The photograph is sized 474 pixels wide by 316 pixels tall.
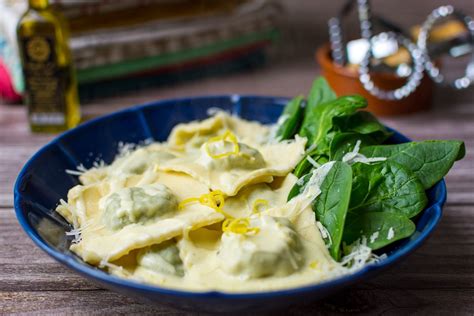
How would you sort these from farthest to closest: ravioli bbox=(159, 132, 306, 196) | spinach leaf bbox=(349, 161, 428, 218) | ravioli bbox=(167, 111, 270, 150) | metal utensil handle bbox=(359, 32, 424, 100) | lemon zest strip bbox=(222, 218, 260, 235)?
metal utensil handle bbox=(359, 32, 424, 100) → ravioli bbox=(167, 111, 270, 150) → ravioli bbox=(159, 132, 306, 196) → spinach leaf bbox=(349, 161, 428, 218) → lemon zest strip bbox=(222, 218, 260, 235)

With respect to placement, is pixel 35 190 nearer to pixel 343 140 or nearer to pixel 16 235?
pixel 16 235

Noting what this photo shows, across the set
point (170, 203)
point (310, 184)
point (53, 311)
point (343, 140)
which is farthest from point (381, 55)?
point (53, 311)

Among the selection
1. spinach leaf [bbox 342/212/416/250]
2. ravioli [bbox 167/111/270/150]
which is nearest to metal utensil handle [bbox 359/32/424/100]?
ravioli [bbox 167/111/270/150]

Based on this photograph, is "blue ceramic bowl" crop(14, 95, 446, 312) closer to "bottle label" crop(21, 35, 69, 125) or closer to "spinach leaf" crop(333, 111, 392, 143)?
"spinach leaf" crop(333, 111, 392, 143)

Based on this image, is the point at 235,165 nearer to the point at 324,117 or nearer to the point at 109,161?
the point at 324,117

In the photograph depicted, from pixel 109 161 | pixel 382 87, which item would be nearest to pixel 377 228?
pixel 109 161

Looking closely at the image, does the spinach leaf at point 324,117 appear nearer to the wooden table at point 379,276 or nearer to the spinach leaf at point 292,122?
the spinach leaf at point 292,122

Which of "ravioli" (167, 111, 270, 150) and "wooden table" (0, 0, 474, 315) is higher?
"ravioli" (167, 111, 270, 150)
